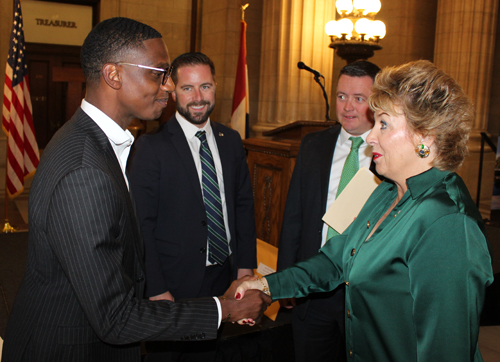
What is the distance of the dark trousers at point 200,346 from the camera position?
2223 millimetres

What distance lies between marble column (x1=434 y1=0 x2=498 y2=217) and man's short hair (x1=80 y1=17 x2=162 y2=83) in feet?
18.9

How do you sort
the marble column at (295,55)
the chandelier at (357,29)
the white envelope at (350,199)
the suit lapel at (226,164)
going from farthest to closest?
the marble column at (295,55)
the chandelier at (357,29)
the suit lapel at (226,164)
the white envelope at (350,199)

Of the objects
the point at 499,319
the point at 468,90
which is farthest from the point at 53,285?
the point at 468,90

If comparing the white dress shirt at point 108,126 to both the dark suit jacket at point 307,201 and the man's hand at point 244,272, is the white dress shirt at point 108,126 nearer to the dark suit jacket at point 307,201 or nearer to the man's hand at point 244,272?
the dark suit jacket at point 307,201

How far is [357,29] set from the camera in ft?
18.8

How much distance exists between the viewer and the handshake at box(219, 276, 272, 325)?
1.56 meters

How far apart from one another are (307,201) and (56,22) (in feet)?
27.7

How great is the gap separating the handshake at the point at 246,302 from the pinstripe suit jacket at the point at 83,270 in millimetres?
145

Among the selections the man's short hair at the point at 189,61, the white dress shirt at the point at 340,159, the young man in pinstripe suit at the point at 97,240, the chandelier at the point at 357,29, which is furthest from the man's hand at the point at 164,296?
the chandelier at the point at 357,29

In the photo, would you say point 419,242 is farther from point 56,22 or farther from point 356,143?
point 56,22

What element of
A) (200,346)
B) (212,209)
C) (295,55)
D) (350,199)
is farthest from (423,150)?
(295,55)

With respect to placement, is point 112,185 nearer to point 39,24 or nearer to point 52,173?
point 52,173

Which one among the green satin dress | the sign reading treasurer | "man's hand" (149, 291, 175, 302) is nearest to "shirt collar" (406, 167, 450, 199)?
the green satin dress

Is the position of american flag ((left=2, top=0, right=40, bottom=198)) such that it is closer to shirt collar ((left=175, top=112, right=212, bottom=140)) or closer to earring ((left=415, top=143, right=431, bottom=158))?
shirt collar ((left=175, top=112, right=212, bottom=140))
